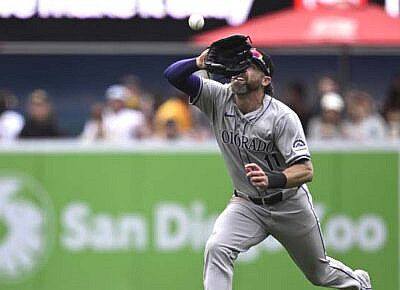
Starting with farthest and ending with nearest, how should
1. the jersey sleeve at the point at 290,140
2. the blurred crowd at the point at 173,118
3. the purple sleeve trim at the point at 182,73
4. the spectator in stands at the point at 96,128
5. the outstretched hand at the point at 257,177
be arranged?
1. the spectator in stands at the point at 96,128
2. the blurred crowd at the point at 173,118
3. the purple sleeve trim at the point at 182,73
4. the jersey sleeve at the point at 290,140
5. the outstretched hand at the point at 257,177

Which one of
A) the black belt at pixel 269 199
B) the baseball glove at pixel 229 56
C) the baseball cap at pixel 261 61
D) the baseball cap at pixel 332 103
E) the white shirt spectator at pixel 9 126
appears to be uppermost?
the baseball glove at pixel 229 56

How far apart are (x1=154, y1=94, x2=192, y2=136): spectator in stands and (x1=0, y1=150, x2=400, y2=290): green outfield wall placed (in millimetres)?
1901

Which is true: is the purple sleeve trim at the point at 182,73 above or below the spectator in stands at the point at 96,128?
above

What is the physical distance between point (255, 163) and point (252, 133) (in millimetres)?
233

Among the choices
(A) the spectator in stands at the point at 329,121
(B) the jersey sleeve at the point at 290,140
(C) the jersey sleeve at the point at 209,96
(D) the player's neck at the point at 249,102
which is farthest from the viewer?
(A) the spectator in stands at the point at 329,121

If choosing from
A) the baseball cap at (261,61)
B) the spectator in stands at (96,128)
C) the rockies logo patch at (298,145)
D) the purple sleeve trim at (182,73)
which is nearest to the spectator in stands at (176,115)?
the spectator in stands at (96,128)

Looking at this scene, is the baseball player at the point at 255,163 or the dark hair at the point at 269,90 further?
the dark hair at the point at 269,90

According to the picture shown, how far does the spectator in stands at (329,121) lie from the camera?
523 inches

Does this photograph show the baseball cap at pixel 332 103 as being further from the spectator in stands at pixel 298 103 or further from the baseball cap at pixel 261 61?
the baseball cap at pixel 261 61

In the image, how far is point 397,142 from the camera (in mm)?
11953

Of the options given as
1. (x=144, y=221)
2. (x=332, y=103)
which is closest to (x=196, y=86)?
(x=144, y=221)

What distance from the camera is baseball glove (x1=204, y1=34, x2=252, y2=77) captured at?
8500 millimetres

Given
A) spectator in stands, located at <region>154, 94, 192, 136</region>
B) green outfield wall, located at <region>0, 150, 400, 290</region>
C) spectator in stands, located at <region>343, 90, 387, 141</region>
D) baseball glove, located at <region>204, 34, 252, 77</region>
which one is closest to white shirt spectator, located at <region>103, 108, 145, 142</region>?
spectator in stands, located at <region>154, 94, 192, 136</region>

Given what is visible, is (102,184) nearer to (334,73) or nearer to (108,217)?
(108,217)
